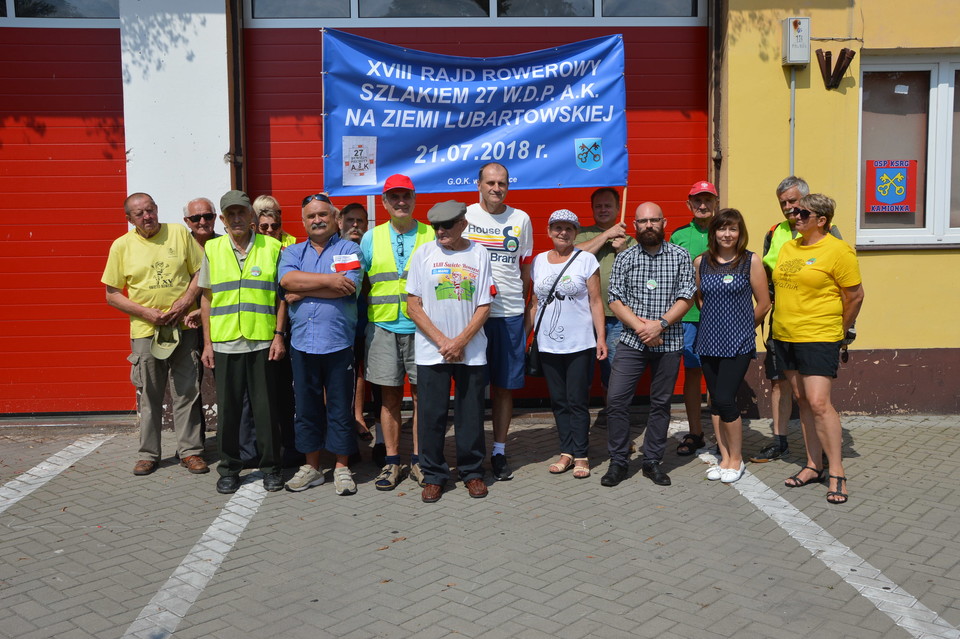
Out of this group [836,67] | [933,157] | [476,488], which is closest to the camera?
[476,488]

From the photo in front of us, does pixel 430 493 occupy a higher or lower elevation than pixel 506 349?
lower

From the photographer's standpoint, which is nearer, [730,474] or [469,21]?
[730,474]

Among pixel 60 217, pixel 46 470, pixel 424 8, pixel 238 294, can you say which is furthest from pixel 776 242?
pixel 60 217

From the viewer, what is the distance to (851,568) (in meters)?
4.47

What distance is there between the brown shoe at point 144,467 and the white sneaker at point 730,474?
4039mm

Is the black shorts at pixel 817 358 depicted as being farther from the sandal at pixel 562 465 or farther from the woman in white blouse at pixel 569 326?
the sandal at pixel 562 465

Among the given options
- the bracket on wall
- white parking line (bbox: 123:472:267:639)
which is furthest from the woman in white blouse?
the bracket on wall

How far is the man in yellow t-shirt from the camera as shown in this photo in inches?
248

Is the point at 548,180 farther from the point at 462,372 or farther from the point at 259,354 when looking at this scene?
the point at 259,354

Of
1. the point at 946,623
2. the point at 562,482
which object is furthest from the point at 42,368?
the point at 946,623

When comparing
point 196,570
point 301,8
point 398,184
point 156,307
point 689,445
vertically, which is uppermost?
point 301,8

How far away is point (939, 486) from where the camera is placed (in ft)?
19.1

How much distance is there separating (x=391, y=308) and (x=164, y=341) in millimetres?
1736

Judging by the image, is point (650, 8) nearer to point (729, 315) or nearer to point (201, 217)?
point (729, 315)
